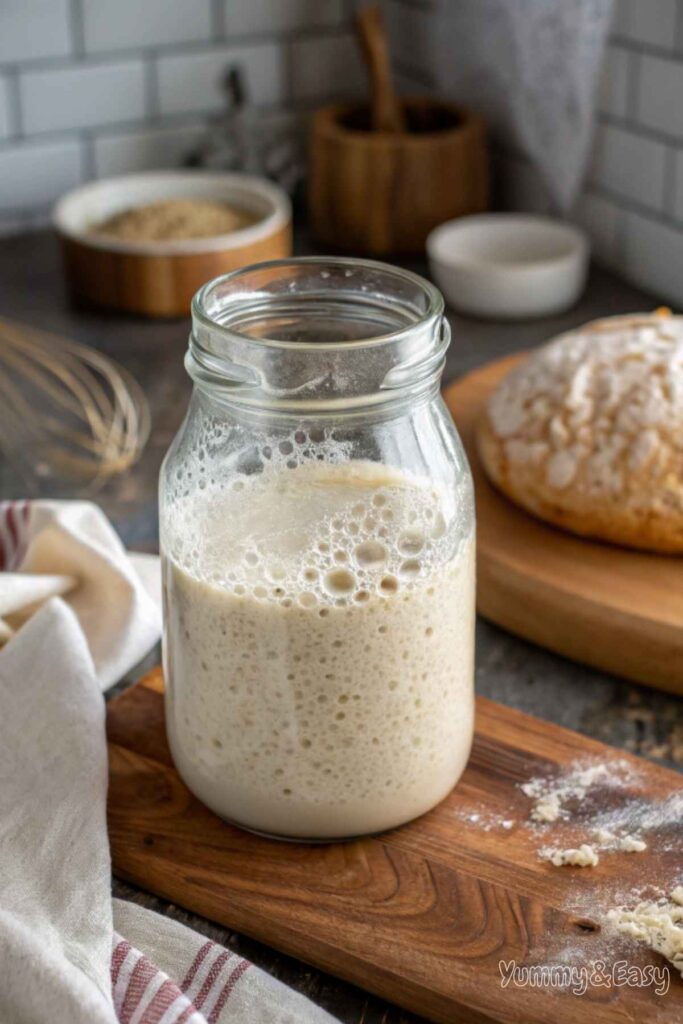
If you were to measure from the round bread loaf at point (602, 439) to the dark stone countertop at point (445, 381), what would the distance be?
104 millimetres

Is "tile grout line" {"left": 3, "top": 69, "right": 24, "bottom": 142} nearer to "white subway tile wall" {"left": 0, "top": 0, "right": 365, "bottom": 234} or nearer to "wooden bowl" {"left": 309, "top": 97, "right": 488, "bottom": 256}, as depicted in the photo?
"white subway tile wall" {"left": 0, "top": 0, "right": 365, "bottom": 234}

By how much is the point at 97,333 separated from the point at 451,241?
414 mm

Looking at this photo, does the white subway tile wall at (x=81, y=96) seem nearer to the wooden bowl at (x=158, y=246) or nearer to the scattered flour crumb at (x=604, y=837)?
the wooden bowl at (x=158, y=246)

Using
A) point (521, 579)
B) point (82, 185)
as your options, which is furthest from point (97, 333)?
point (521, 579)

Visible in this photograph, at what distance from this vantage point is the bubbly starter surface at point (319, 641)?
0.62m

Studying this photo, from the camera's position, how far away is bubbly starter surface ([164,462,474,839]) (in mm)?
619

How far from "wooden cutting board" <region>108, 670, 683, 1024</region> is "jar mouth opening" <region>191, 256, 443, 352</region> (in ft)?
0.83

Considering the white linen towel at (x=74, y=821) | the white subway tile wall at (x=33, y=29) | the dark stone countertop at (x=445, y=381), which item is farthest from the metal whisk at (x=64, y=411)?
the white subway tile wall at (x=33, y=29)

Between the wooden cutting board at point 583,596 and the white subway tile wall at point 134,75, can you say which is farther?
the white subway tile wall at point 134,75

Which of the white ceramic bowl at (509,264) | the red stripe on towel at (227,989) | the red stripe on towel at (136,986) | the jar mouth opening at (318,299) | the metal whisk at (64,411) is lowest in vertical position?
the metal whisk at (64,411)

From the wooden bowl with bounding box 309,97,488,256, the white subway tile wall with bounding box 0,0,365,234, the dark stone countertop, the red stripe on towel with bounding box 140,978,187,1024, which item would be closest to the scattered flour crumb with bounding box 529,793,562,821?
the dark stone countertop

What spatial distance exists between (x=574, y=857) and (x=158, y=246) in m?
0.93

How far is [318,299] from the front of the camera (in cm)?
69

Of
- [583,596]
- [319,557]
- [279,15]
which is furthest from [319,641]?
[279,15]
